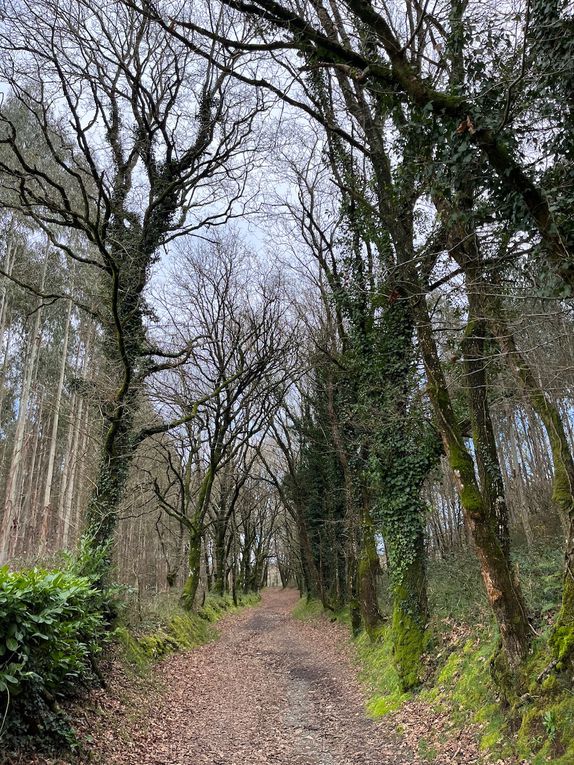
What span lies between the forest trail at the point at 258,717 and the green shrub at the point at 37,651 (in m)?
0.92

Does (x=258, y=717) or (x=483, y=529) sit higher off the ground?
(x=483, y=529)

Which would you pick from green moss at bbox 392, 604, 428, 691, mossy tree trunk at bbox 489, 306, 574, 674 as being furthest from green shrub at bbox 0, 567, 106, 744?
green moss at bbox 392, 604, 428, 691

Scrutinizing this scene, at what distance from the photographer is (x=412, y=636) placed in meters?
8.12

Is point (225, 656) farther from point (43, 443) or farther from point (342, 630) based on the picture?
point (43, 443)

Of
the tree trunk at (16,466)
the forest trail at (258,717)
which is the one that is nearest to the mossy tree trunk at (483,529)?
the forest trail at (258,717)

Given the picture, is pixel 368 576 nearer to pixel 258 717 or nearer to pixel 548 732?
pixel 258 717

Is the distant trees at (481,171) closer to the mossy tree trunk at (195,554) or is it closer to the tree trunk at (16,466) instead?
the mossy tree trunk at (195,554)

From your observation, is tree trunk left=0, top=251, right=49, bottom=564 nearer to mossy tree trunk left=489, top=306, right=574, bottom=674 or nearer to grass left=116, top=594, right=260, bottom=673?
grass left=116, top=594, right=260, bottom=673

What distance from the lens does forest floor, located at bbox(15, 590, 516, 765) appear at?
5609mm

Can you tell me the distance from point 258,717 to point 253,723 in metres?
0.34

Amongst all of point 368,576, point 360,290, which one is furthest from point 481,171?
point 368,576

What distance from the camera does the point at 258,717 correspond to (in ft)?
24.9

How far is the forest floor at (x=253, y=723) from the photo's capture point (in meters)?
5.61

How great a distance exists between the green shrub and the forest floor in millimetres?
403
